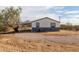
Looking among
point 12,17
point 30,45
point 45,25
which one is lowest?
point 30,45

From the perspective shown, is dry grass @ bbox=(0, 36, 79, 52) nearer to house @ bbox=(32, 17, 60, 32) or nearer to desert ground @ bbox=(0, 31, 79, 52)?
desert ground @ bbox=(0, 31, 79, 52)

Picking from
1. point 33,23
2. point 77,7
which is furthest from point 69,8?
point 33,23

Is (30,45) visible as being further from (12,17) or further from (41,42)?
(12,17)

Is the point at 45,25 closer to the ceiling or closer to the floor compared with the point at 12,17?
closer to the floor

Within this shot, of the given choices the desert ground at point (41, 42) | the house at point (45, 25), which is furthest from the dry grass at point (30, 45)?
the house at point (45, 25)

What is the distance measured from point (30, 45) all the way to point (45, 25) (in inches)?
13.1

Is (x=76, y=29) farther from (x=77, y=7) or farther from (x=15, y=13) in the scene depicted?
(x=15, y=13)

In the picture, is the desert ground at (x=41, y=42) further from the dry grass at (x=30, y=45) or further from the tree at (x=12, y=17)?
the tree at (x=12, y=17)

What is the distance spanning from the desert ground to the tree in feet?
0.44

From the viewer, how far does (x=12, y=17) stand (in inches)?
224

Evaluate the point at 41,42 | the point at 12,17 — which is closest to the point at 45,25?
the point at 41,42
